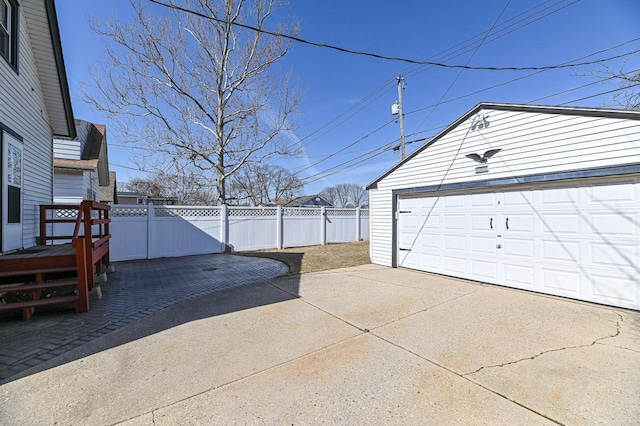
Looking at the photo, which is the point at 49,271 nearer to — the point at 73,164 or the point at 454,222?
the point at 73,164

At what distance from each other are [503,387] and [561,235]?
3.98 m

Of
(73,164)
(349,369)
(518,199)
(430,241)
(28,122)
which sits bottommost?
(349,369)

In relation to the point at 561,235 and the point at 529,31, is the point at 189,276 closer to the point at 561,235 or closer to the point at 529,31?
the point at 561,235

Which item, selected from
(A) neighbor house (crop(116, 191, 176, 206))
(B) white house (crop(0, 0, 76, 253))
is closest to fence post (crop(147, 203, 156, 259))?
(B) white house (crop(0, 0, 76, 253))

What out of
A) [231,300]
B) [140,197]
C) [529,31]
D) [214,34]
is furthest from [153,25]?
[140,197]

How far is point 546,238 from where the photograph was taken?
17.0ft

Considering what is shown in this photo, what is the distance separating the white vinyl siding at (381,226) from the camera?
824 centimetres

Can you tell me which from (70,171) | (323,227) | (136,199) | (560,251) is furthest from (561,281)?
(136,199)

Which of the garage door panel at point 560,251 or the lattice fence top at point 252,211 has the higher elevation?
the lattice fence top at point 252,211

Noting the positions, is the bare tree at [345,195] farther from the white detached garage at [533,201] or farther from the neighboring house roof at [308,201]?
the white detached garage at [533,201]

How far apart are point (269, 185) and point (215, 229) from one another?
25.9 meters

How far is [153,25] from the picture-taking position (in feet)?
39.7

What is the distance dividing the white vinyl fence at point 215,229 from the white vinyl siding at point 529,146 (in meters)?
6.95

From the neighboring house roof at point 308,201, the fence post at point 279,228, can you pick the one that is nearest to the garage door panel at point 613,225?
the fence post at point 279,228
